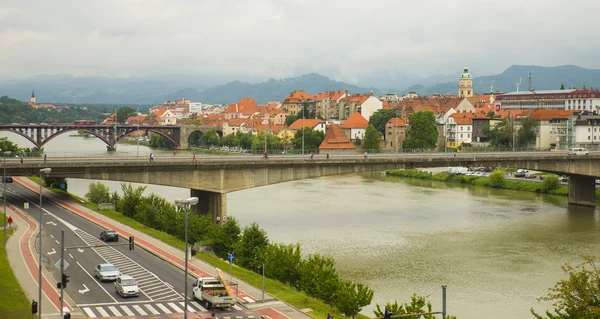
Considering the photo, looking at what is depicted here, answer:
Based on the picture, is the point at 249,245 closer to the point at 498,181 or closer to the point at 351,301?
the point at 351,301

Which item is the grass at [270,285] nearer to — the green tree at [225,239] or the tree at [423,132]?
the green tree at [225,239]

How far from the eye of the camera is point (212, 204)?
50.4 metres

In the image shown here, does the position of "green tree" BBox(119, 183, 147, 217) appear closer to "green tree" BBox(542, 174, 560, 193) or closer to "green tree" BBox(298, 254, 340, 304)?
"green tree" BBox(298, 254, 340, 304)

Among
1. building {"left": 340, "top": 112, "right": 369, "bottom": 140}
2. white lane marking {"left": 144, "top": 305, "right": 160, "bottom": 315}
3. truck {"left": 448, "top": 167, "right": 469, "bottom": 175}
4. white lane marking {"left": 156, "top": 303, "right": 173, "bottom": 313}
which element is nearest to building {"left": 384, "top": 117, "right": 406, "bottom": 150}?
building {"left": 340, "top": 112, "right": 369, "bottom": 140}

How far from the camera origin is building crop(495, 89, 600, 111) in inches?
5182

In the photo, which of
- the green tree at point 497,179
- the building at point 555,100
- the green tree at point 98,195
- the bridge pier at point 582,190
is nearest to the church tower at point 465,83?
the building at point 555,100

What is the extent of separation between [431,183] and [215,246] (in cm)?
5030

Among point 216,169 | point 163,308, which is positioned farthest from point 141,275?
point 216,169

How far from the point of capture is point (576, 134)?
94.1 metres

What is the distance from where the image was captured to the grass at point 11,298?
2435cm

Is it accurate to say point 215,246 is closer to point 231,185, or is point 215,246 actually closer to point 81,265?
point 81,265

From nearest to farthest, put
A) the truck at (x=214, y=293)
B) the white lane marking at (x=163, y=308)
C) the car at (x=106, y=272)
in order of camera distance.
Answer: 1. the white lane marking at (x=163, y=308)
2. the truck at (x=214, y=293)
3. the car at (x=106, y=272)

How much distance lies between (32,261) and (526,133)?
Answer: 78.8 metres

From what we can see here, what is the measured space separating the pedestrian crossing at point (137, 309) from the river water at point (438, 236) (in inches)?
304
